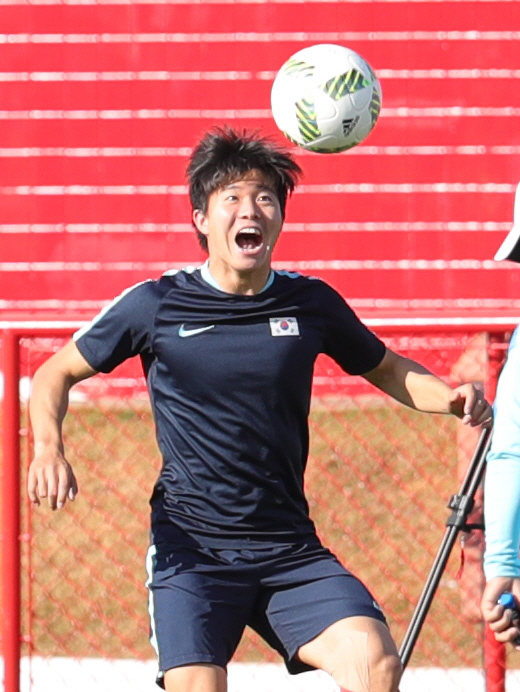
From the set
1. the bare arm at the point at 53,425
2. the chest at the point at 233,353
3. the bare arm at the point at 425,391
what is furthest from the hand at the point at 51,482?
the bare arm at the point at 425,391

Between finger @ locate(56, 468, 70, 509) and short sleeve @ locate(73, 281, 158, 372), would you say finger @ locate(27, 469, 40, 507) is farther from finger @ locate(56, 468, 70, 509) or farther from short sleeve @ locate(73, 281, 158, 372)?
short sleeve @ locate(73, 281, 158, 372)

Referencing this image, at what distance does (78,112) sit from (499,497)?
6717 millimetres

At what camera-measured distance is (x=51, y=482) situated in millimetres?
4375

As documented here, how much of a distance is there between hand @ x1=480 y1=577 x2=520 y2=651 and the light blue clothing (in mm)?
19

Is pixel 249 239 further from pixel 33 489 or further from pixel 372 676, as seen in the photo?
pixel 372 676

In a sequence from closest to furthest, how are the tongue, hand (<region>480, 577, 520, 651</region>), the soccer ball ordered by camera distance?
hand (<region>480, 577, 520, 651</region>), the tongue, the soccer ball

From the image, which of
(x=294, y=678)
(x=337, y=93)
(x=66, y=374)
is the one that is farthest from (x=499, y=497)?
(x=294, y=678)

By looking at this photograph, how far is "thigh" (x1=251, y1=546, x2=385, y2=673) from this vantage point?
4508mm

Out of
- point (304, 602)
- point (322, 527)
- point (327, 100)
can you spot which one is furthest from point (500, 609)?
point (322, 527)

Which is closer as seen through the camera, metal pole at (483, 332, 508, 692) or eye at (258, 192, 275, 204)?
eye at (258, 192, 275, 204)

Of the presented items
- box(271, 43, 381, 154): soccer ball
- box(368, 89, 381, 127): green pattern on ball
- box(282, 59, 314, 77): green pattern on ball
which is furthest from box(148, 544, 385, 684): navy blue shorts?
box(282, 59, 314, 77): green pattern on ball

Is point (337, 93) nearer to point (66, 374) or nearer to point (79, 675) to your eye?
point (66, 374)

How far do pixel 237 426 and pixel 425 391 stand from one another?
2.12 feet

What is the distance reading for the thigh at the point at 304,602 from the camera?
4508 millimetres
